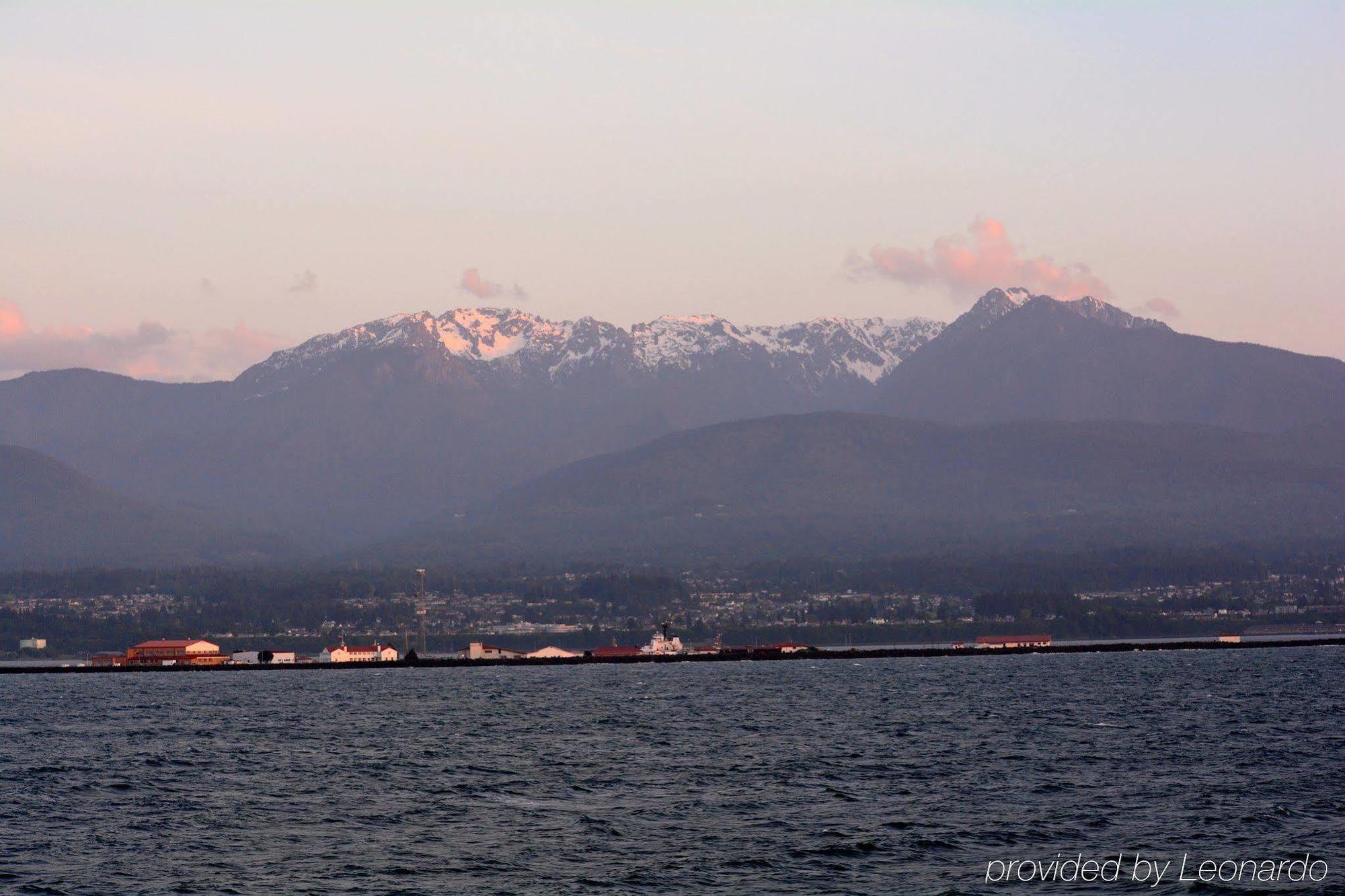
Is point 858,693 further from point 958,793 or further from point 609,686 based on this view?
point 958,793

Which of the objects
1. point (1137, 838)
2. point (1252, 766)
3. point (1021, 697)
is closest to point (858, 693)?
point (1021, 697)

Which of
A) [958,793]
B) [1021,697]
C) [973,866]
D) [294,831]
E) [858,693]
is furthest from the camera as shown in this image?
[858,693]

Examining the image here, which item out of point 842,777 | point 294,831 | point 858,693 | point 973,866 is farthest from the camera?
point 858,693

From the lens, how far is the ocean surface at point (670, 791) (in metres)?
51.2

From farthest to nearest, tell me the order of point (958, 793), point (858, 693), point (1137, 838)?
point (858, 693)
point (958, 793)
point (1137, 838)

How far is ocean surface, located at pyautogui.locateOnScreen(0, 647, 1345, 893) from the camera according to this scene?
168 feet

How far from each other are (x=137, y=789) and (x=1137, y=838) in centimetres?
4068

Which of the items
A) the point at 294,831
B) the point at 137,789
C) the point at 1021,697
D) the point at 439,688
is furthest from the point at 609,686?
the point at 294,831

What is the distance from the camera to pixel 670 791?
67.2 metres

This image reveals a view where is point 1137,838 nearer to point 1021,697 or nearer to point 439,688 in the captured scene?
point 1021,697

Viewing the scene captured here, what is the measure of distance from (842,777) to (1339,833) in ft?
71.1

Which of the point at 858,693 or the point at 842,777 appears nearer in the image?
the point at 842,777

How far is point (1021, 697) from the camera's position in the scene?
120500 mm

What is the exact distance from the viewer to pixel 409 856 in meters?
54.0
